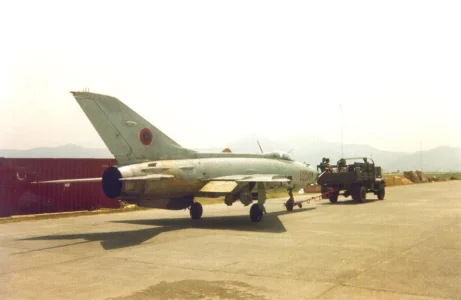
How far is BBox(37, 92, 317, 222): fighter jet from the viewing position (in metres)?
14.3

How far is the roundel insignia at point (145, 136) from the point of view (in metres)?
15.6

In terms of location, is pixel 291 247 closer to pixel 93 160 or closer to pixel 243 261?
pixel 243 261

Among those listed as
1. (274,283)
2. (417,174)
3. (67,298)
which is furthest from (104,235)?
(417,174)

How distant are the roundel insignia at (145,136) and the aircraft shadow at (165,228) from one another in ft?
10.8

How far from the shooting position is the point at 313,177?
2319 centimetres

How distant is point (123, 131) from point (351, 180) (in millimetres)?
15930

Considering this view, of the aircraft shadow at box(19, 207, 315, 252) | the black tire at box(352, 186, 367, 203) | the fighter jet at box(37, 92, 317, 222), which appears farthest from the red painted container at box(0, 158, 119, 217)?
the black tire at box(352, 186, 367, 203)

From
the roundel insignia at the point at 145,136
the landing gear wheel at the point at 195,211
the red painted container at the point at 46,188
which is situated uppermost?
the roundel insignia at the point at 145,136

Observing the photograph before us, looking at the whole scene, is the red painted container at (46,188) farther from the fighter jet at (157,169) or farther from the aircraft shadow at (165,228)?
the fighter jet at (157,169)

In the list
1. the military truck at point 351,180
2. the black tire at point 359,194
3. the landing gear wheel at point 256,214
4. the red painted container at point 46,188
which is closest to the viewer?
the landing gear wheel at point 256,214

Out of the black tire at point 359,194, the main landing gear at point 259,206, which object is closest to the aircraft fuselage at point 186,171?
the main landing gear at point 259,206

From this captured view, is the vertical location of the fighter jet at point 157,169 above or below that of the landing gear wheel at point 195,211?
above

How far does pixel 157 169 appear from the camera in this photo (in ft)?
50.1

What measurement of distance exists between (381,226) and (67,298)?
11674 millimetres
